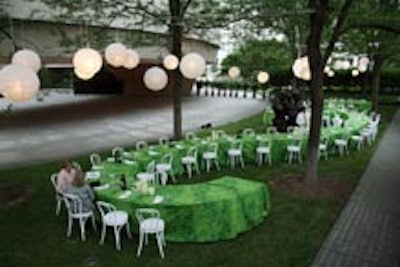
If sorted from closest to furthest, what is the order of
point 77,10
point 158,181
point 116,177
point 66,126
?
point 116,177, point 158,181, point 77,10, point 66,126

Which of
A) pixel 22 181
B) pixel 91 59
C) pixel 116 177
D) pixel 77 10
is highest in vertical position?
pixel 77 10

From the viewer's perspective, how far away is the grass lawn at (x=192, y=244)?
8555 mm

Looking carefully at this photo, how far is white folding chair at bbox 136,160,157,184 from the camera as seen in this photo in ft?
36.7

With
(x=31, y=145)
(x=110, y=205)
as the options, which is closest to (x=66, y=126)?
(x=31, y=145)

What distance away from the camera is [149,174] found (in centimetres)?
1146

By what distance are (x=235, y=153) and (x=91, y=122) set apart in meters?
13.6

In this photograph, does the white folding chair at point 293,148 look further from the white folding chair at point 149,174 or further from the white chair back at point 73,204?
the white chair back at point 73,204

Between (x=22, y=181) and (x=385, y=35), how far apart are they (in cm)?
1474

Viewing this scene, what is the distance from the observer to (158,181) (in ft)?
41.5

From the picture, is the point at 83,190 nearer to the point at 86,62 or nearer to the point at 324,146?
the point at 86,62

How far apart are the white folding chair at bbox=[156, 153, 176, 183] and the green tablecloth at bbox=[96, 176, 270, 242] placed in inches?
102

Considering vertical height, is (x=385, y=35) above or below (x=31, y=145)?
above

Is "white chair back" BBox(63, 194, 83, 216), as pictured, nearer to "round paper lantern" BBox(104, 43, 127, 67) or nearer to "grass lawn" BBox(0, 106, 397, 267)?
"grass lawn" BBox(0, 106, 397, 267)

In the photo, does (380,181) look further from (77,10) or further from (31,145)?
(31,145)
